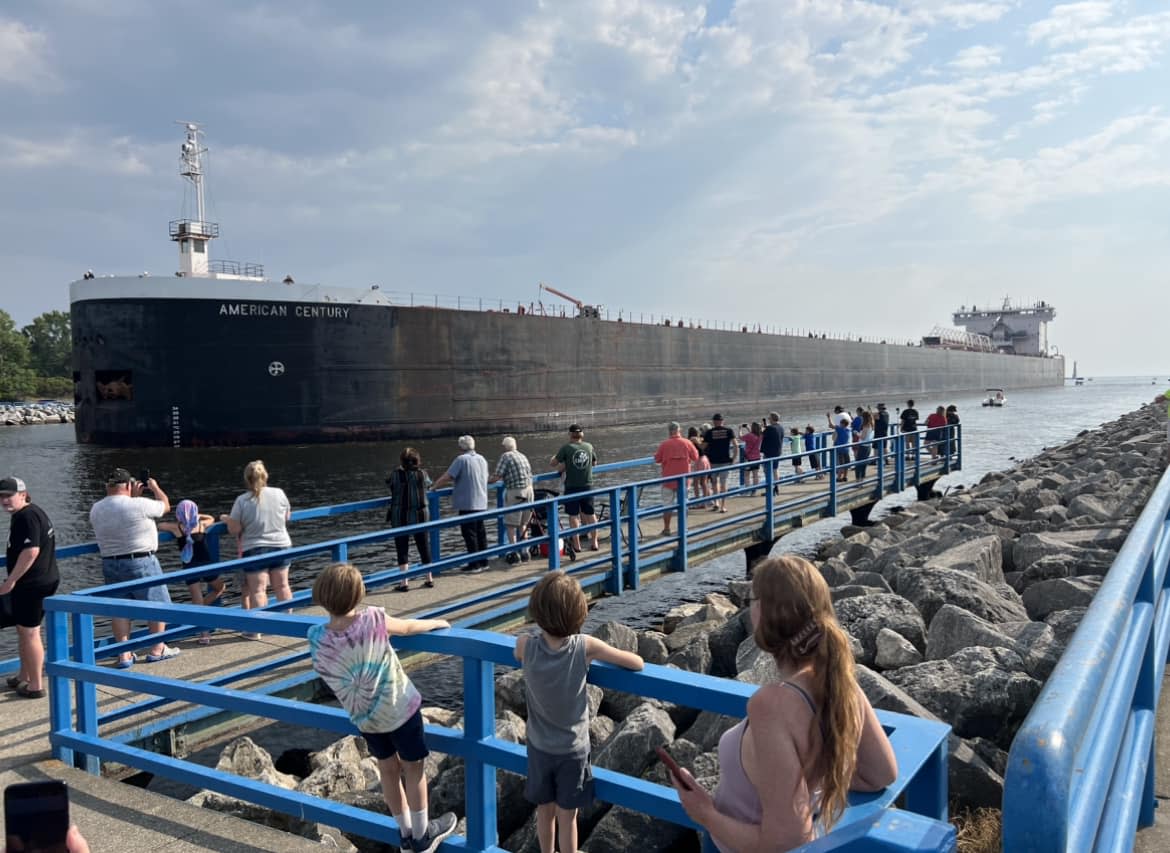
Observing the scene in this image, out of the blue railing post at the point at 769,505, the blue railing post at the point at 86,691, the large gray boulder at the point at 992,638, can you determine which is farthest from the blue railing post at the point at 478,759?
the blue railing post at the point at 769,505

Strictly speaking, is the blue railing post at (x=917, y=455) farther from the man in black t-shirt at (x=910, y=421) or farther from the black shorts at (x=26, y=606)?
the black shorts at (x=26, y=606)

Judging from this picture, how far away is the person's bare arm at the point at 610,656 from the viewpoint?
262 cm

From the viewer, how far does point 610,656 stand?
105 inches

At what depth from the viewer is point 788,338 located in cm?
5822

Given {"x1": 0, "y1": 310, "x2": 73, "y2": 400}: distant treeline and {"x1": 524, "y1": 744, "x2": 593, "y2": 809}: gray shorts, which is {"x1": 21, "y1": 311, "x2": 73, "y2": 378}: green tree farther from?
{"x1": 524, "y1": 744, "x2": 593, "y2": 809}: gray shorts

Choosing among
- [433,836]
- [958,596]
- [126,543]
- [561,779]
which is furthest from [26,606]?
[958,596]

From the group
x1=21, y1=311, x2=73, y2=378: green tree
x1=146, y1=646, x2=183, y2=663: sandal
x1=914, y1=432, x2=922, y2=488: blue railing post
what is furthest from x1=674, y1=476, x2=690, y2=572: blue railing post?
x1=21, y1=311, x2=73, y2=378: green tree

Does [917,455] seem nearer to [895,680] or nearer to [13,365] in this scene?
[895,680]

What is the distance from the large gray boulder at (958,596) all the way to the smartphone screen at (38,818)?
222 inches

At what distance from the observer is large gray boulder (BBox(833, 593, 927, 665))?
5.96 m

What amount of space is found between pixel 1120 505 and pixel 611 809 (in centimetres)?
956

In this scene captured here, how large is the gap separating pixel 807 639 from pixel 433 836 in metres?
2.13

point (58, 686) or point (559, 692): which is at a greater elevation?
point (559, 692)

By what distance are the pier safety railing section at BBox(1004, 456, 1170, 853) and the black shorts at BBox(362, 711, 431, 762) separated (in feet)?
7.35
